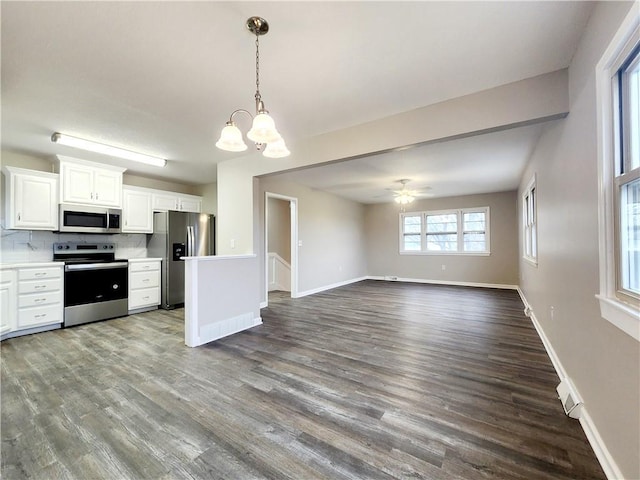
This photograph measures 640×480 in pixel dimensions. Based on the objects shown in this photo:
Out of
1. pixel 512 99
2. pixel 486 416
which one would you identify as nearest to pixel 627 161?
pixel 512 99

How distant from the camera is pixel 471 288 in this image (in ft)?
22.1

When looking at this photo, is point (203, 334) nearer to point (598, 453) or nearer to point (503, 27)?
point (598, 453)

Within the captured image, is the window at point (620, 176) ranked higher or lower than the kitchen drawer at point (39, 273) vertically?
higher

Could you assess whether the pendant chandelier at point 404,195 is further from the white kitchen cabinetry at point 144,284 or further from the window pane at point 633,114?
the white kitchen cabinetry at point 144,284

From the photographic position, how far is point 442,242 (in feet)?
25.1

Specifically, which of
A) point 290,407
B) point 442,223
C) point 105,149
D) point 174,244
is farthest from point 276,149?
point 442,223

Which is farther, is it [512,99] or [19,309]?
[19,309]

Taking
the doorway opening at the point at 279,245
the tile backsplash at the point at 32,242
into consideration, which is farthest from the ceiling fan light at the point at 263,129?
the doorway opening at the point at 279,245

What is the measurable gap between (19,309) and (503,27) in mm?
5665

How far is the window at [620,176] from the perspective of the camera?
1.22 m

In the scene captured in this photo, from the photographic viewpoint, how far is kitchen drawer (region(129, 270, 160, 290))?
14.6ft

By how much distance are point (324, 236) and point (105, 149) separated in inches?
178

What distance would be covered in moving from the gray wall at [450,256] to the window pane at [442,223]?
260mm

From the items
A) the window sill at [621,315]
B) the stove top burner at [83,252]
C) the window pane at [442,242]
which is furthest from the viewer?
the window pane at [442,242]
